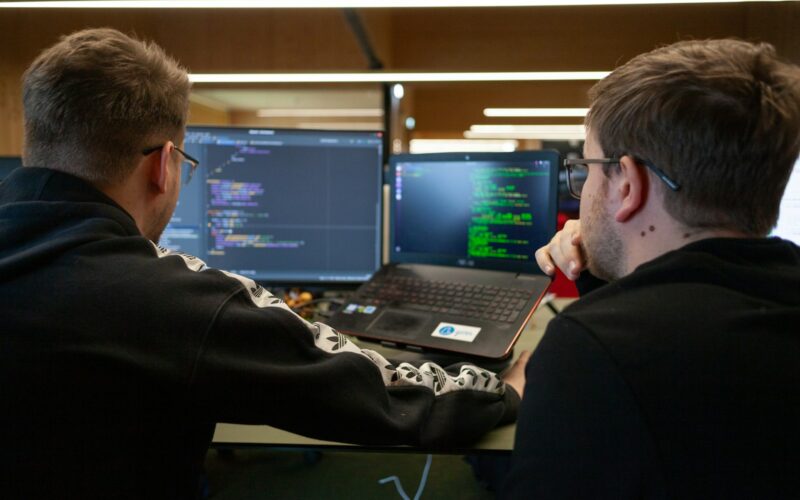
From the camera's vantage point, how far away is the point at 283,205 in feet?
4.77

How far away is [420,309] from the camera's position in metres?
1.17

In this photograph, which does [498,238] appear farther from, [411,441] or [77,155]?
[77,155]

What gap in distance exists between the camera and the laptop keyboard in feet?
3.64


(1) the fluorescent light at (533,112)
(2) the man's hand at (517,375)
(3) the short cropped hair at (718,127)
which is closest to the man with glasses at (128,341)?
(2) the man's hand at (517,375)

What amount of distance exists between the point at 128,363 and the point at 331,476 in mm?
955

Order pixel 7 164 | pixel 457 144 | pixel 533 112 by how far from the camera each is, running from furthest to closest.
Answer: pixel 457 144 → pixel 533 112 → pixel 7 164

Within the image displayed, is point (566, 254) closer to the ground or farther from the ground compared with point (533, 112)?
closer to the ground

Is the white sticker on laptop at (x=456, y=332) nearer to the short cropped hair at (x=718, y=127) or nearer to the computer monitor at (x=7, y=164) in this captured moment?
the short cropped hair at (x=718, y=127)

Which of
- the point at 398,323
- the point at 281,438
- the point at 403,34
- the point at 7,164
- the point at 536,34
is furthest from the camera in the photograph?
the point at 403,34

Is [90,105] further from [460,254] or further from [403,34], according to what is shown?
[403,34]

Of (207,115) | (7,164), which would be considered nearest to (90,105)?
(7,164)

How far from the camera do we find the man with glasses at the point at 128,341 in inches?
24.4

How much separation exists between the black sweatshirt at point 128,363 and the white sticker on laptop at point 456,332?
1.01 ft

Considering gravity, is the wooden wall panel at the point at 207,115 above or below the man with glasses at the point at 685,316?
above
